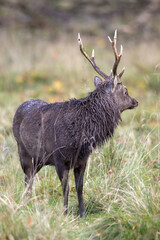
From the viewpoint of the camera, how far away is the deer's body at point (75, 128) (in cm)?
485

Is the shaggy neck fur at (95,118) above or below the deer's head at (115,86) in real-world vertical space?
below

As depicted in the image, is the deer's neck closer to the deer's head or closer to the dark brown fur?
the dark brown fur

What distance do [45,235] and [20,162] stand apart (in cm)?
215

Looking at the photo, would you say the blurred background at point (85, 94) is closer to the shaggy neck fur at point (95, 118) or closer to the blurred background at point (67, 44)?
the blurred background at point (67, 44)

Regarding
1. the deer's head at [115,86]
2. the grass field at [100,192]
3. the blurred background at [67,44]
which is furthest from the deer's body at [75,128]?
the blurred background at [67,44]

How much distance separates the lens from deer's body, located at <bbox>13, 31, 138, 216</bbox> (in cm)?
485

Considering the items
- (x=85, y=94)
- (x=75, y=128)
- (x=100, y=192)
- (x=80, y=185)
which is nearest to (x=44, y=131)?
(x=75, y=128)

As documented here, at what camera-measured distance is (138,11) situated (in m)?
19.3

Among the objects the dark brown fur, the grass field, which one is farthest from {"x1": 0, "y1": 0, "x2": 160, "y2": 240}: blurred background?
the dark brown fur

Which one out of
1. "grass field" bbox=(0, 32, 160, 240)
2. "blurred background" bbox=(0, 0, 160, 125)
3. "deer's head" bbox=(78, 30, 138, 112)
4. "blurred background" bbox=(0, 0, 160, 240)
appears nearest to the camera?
"grass field" bbox=(0, 32, 160, 240)

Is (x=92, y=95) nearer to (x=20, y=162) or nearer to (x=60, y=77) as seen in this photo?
(x=20, y=162)

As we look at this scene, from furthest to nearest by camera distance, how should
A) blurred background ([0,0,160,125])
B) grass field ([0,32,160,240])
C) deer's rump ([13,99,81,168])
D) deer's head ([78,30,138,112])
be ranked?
blurred background ([0,0,160,125])
deer's head ([78,30,138,112])
deer's rump ([13,99,81,168])
grass field ([0,32,160,240])

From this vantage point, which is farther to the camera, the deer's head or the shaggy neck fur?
the deer's head

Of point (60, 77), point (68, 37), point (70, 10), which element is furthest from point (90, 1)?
point (60, 77)
